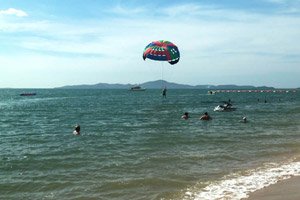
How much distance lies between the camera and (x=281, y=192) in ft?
43.6

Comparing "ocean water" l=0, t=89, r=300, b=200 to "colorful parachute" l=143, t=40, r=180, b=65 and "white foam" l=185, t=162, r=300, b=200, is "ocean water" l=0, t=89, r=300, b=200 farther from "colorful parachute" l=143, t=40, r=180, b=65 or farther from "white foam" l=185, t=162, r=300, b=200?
"colorful parachute" l=143, t=40, r=180, b=65

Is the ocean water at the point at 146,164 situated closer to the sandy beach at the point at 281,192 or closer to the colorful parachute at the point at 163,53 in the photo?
the sandy beach at the point at 281,192

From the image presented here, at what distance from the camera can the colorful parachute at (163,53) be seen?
5053 cm

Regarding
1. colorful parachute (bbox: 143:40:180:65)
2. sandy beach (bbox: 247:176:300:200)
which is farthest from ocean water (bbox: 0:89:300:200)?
colorful parachute (bbox: 143:40:180:65)

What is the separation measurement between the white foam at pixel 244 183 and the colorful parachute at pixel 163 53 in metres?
33.3

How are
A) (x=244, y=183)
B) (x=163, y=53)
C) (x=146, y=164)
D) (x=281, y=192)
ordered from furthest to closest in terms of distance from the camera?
(x=163, y=53) < (x=146, y=164) < (x=244, y=183) < (x=281, y=192)

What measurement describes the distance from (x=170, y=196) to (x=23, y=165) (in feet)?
28.6

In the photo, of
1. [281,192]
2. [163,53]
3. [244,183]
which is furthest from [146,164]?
[163,53]

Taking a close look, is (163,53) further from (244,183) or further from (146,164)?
(244,183)

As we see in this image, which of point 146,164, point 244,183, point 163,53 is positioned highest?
point 163,53

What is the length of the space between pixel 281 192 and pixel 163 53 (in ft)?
126

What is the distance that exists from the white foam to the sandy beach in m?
0.31

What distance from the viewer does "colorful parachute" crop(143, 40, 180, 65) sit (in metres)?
50.5

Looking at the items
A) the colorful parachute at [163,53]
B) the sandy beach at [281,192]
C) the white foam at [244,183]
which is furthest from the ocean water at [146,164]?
the colorful parachute at [163,53]
